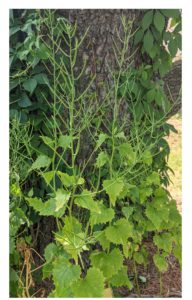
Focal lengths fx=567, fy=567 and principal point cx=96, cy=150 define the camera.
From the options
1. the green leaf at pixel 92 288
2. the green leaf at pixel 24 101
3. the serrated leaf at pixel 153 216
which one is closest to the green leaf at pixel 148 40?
the green leaf at pixel 24 101

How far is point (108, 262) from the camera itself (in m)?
1.88

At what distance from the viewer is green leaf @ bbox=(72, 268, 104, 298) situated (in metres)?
1.67

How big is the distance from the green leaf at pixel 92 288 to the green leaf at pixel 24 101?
77 centimetres

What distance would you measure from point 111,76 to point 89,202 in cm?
69

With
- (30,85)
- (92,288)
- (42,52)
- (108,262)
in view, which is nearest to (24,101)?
(30,85)

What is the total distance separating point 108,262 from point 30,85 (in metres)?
0.73

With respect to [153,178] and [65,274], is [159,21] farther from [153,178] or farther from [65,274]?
[65,274]

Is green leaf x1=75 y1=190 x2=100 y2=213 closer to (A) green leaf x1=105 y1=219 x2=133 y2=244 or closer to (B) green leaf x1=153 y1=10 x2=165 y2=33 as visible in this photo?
(A) green leaf x1=105 y1=219 x2=133 y2=244

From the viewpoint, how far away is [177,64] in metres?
2.64

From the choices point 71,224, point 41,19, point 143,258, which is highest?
point 41,19
